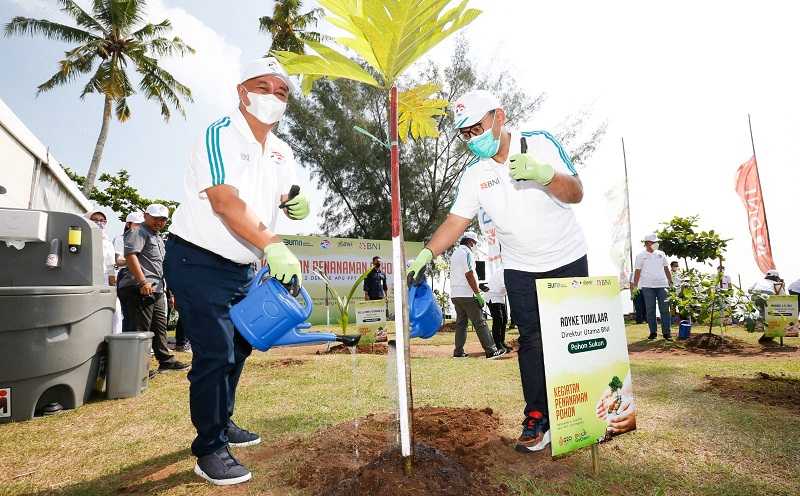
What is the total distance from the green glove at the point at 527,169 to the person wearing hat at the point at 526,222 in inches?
8.7

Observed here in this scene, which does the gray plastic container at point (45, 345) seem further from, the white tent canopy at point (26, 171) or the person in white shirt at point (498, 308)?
the person in white shirt at point (498, 308)

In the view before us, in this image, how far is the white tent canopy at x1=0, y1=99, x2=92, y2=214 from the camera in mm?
6898

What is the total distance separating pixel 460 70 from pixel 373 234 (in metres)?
8.57

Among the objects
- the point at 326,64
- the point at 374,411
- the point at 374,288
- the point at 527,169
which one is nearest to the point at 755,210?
the point at 374,288

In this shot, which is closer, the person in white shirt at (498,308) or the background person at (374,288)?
the person in white shirt at (498,308)

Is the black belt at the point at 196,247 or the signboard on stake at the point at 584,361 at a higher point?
the black belt at the point at 196,247

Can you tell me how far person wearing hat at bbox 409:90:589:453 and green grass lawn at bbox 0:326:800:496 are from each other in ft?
1.80

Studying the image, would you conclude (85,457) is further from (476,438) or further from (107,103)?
(107,103)

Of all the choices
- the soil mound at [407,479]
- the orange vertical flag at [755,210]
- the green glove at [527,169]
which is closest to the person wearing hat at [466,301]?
the green glove at [527,169]

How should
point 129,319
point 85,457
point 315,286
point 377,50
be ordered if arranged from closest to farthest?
point 377,50, point 85,457, point 129,319, point 315,286

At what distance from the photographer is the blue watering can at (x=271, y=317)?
2.22 metres

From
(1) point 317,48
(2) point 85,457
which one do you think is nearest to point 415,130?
(1) point 317,48

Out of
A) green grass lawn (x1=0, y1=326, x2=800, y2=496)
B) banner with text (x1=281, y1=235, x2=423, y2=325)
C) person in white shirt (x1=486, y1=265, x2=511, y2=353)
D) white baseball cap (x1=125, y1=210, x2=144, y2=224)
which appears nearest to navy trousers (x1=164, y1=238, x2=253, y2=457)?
green grass lawn (x1=0, y1=326, x2=800, y2=496)

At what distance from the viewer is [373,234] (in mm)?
22406
